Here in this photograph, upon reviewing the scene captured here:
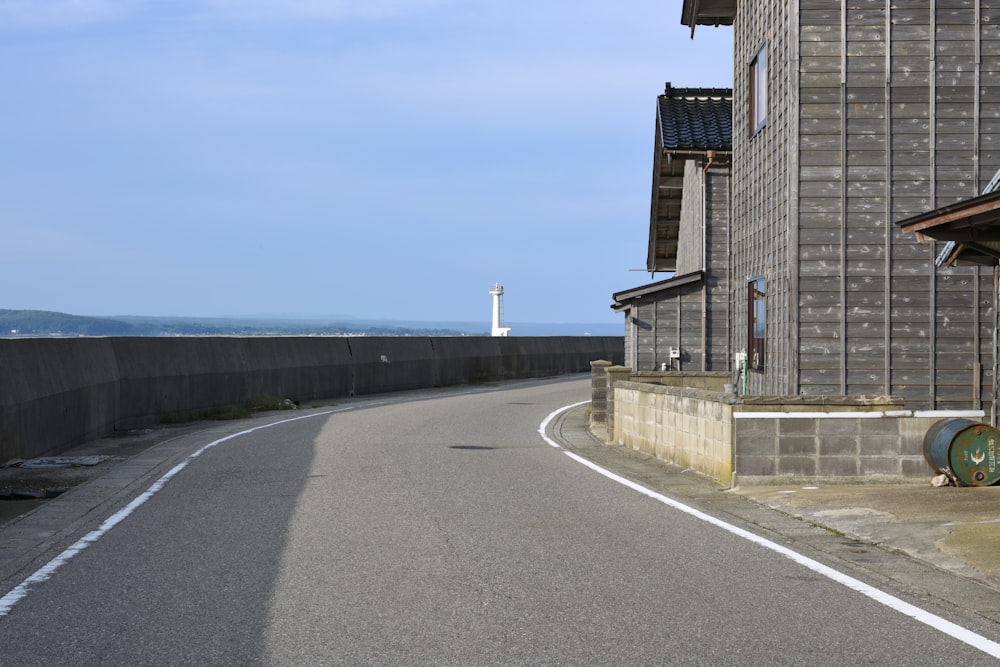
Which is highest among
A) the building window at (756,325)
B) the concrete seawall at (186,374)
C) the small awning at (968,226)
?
the small awning at (968,226)

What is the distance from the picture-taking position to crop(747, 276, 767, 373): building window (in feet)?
63.9

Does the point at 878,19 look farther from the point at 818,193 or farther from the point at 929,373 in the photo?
the point at 929,373

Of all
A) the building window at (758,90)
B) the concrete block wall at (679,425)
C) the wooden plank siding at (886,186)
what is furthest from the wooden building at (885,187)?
the building window at (758,90)

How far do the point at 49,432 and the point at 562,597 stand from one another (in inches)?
447

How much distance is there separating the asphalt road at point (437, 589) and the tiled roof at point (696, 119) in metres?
15.2

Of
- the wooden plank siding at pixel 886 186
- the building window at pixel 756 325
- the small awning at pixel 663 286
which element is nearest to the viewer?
the wooden plank siding at pixel 886 186

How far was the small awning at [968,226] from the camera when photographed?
1028 centimetres

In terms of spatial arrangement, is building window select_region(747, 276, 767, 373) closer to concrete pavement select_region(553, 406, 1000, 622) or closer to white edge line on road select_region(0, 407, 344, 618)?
concrete pavement select_region(553, 406, 1000, 622)

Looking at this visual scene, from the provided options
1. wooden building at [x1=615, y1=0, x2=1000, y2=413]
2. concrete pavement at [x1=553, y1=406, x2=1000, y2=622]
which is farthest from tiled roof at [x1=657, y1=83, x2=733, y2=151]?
concrete pavement at [x1=553, y1=406, x2=1000, y2=622]

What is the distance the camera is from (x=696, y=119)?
27.7 m

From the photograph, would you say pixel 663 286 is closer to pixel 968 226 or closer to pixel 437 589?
pixel 968 226

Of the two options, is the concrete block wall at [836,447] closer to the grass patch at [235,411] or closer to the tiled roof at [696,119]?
the grass patch at [235,411]

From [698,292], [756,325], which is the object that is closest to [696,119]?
[698,292]

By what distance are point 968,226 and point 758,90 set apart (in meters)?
9.30
